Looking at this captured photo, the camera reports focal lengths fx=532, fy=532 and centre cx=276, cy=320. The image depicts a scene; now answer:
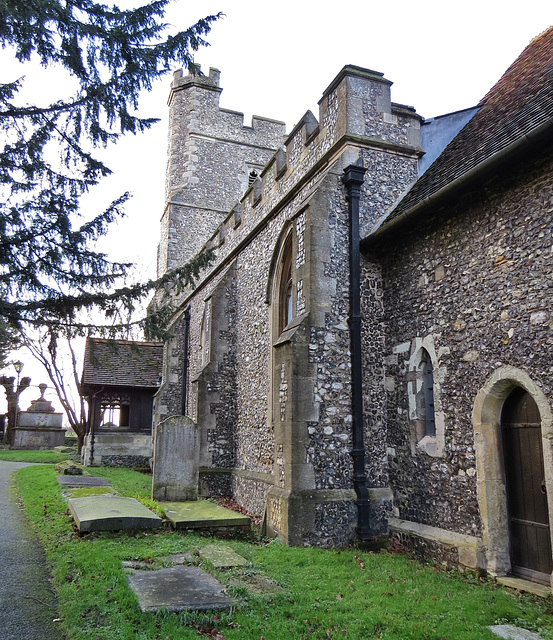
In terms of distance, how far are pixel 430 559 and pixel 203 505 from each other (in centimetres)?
411

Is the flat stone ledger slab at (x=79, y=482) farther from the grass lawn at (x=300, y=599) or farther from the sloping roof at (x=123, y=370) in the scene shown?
the sloping roof at (x=123, y=370)

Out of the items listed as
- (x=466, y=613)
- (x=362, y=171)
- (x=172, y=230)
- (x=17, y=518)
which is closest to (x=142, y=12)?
(x=362, y=171)

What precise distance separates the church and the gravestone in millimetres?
129

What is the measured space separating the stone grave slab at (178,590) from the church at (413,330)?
2.21m

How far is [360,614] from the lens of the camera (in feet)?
15.8

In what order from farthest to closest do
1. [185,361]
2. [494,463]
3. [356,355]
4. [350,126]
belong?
[185,361] < [350,126] < [356,355] < [494,463]

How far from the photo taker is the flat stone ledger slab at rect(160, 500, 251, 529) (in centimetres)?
794

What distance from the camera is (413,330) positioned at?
7.87m

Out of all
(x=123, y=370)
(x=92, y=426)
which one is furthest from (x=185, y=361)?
(x=92, y=426)

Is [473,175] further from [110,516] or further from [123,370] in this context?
[123,370]

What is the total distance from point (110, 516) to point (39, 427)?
23.3 m

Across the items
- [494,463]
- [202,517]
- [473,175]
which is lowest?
[202,517]

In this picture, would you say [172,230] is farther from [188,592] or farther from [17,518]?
[188,592]

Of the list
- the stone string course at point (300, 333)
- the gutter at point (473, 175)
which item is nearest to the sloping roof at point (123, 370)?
the stone string course at point (300, 333)
